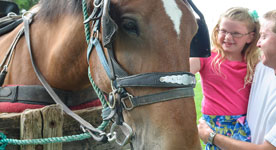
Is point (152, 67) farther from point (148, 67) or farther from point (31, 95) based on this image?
point (31, 95)

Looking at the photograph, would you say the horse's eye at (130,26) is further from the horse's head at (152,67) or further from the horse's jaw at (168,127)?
the horse's jaw at (168,127)

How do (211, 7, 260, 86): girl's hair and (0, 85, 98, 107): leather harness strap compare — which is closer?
(0, 85, 98, 107): leather harness strap

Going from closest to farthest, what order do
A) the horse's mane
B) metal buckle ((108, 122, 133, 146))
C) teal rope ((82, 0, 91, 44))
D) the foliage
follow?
1. metal buckle ((108, 122, 133, 146))
2. teal rope ((82, 0, 91, 44))
3. the horse's mane
4. the foliage

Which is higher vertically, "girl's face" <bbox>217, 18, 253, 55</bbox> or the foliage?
the foliage

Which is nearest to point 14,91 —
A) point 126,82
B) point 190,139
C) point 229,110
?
point 126,82

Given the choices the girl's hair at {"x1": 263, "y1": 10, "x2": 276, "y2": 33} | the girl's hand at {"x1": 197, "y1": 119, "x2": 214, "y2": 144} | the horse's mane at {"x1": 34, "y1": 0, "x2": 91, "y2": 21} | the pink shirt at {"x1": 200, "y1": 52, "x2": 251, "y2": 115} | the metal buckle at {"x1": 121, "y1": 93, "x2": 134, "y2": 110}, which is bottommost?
the girl's hand at {"x1": 197, "y1": 119, "x2": 214, "y2": 144}

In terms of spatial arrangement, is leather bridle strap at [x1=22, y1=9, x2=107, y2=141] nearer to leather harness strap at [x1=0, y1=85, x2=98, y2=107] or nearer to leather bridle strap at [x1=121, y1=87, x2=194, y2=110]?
leather harness strap at [x1=0, y1=85, x2=98, y2=107]

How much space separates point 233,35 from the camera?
221 cm

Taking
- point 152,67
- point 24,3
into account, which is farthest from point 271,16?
point 24,3

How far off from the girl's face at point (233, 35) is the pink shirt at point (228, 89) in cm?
13

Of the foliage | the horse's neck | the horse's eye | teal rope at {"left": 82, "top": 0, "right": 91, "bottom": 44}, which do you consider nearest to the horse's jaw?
the horse's eye

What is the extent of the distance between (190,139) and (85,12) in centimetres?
95

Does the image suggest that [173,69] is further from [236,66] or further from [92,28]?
[236,66]

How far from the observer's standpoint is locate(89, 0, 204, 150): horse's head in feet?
4.21
